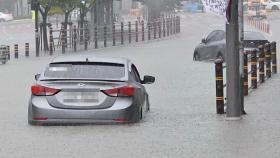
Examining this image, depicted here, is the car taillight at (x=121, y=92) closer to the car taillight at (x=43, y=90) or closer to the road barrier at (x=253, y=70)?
the car taillight at (x=43, y=90)

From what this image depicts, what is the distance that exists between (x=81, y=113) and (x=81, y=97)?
0.88ft

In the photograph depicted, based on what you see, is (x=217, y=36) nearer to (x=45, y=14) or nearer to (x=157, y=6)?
(x=45, y=14)

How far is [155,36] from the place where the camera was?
206 ft

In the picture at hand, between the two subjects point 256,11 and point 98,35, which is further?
point 256,11

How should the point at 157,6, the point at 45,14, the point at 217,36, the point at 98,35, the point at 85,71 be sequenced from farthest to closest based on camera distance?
the point at 157,6, the point at 98,35, the point at 45,14, the point at 217,36, the point at 85,71

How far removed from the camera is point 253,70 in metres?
20.6

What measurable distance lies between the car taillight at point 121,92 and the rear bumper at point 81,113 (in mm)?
99

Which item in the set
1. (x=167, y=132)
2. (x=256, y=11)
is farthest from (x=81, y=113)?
(x=256, y=11)

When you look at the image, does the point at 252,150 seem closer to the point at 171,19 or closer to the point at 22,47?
the point at 22,47

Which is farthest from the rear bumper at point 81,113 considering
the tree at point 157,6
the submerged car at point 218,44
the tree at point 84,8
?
the tree at point 157,6

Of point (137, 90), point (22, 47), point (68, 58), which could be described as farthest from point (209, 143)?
point (22, 47)

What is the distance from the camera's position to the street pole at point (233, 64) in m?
14.7

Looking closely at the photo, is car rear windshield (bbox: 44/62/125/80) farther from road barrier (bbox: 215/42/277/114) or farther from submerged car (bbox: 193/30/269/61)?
submerged car (bbox: 193/30/269/61)

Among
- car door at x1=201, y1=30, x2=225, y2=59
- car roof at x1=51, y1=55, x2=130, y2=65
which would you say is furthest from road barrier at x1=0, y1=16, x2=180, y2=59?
car roof at x1=51, y1=55, x2=130, y2=65
